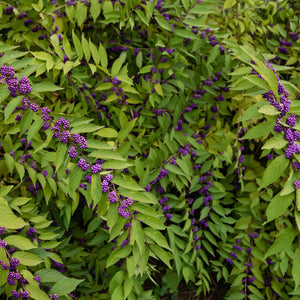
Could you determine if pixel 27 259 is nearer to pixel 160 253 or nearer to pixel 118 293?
pixel 118 293

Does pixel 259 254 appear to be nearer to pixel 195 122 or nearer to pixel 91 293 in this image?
pixel 195 122

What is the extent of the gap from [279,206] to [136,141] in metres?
1.29

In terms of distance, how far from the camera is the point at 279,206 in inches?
51.3

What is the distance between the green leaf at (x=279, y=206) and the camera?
1293 millimetres

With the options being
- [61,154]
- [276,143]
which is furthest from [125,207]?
[276,143]

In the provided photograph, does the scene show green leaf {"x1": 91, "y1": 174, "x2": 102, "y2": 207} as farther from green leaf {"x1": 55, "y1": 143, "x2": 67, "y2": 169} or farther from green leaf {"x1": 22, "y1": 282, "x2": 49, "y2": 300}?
green leaf {"x1": 22, "y1": 282, "x2": 49, "y2": 300}

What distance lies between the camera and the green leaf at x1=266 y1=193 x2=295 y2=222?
1293 mm

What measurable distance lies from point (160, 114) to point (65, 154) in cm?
117

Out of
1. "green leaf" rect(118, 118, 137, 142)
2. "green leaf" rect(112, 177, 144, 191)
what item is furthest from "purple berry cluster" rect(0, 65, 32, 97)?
"green leaf" rect(118, 118, 137, 142)

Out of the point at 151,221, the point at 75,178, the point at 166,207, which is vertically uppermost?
the point at 75,178

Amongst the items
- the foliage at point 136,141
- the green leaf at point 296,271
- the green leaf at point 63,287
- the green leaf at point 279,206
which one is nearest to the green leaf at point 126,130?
the foliage at point 136,141

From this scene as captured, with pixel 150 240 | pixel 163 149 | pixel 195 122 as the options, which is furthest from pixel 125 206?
pixel 195 122

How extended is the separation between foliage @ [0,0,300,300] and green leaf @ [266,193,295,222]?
0.18 m

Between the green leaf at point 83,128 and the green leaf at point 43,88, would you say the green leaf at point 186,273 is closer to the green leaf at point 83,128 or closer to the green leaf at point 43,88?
the green leaf at point 83,128
